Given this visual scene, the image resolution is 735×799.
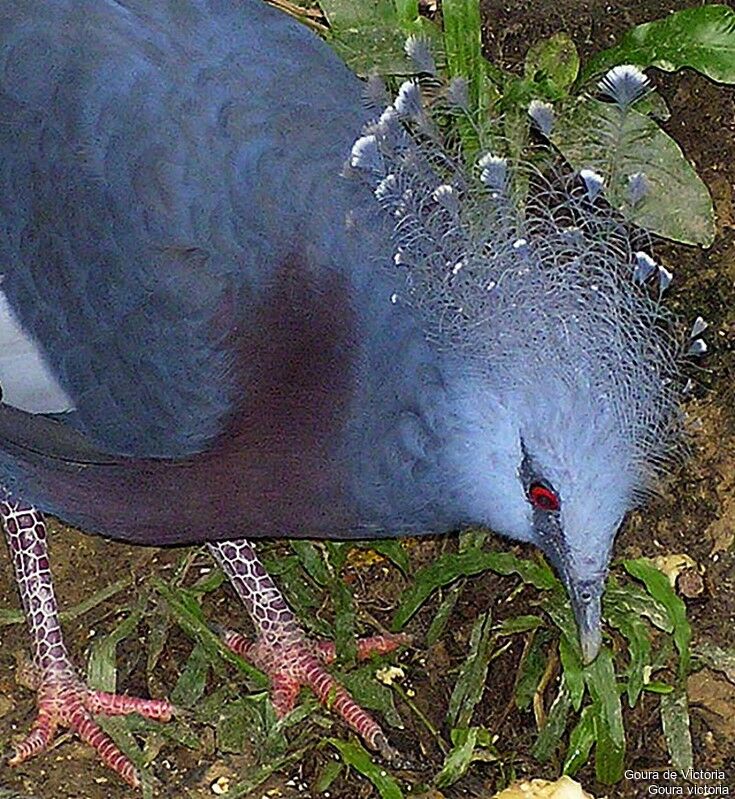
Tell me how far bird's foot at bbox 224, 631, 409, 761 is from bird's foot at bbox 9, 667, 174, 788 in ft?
0.78

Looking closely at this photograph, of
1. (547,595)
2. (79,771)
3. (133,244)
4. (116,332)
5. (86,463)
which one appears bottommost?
(79,771)

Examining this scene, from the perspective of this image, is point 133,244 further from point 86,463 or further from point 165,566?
point 165,566

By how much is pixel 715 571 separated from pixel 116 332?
1.44m

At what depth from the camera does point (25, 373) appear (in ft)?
10.2

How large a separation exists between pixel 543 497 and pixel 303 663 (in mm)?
1075

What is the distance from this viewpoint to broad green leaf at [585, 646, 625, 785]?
3.15 metres

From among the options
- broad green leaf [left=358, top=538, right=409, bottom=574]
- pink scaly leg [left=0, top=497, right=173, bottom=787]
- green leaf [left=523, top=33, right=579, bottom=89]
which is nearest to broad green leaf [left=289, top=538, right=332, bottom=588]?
broad green leaf [left=358, top=538, right=409, bottom=574]

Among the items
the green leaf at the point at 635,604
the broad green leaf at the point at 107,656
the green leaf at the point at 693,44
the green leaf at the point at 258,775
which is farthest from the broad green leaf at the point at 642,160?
the broad green leaf at the point at 107,656

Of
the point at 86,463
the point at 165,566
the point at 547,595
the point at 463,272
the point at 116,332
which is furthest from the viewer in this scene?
the point at 165,566

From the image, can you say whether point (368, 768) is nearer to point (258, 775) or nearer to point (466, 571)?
point (258, 775)

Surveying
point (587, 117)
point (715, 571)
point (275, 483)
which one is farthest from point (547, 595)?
point (587, 117)

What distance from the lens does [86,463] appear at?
3.14 metres

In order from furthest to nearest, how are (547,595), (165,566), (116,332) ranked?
(165,566), (547,595), (116,332)

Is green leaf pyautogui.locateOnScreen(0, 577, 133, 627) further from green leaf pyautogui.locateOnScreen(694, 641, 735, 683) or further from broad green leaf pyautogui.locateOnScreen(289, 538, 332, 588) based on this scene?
green leaf pyautogui.locateOnScreen(694, 641, 735, 683)
